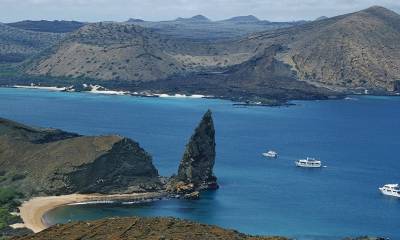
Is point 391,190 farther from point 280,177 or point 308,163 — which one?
point 308,163

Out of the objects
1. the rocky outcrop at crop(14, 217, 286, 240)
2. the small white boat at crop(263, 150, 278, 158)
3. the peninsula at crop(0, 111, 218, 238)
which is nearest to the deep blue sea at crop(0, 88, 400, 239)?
the small white boat at crop(263, 150, 278, 158)

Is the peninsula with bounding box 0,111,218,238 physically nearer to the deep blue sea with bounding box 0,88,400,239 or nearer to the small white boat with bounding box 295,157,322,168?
the deep blue sea with bounding box 0,88,400,239

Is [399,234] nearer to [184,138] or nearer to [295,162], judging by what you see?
[295,162]

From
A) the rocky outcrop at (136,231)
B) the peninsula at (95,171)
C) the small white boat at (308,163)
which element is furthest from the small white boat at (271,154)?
the rocky outcrop at (136,231)

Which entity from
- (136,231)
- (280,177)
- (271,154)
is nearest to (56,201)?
(280,177)

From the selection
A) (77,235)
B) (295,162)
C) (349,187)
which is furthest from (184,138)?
(77,235)
